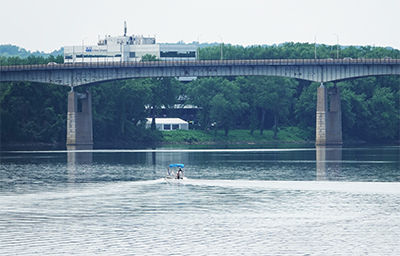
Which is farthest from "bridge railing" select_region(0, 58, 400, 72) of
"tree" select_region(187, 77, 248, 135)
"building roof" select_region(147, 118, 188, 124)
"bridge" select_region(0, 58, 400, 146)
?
"building roof" select_region(147, 118, 188, 124)

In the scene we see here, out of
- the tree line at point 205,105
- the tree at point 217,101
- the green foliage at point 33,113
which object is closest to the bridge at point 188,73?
the green foliage at point 33,113

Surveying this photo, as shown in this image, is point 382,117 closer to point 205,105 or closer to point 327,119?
point 327,119

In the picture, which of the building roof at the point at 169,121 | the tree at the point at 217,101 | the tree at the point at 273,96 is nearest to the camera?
the tree at the point at 217,101

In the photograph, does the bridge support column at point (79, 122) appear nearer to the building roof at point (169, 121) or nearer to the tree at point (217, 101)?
the tree at point (217, 101)

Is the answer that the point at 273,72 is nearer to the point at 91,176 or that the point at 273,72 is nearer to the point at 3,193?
the point at 91,176

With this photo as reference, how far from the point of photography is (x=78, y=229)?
131ft

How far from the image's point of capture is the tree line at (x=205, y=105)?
6388 inches

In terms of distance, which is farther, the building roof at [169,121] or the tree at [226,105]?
the building roof at [169,121]

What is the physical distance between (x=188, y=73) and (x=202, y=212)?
10536 centimetres

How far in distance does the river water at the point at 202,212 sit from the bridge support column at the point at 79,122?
7039cm

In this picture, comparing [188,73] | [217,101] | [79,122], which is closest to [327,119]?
[188,73]

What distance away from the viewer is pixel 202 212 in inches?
1837

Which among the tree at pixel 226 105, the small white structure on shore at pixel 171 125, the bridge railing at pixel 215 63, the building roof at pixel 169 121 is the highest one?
the bridge railing at pixel 215 63

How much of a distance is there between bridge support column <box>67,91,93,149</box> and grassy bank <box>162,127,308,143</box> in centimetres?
2797
